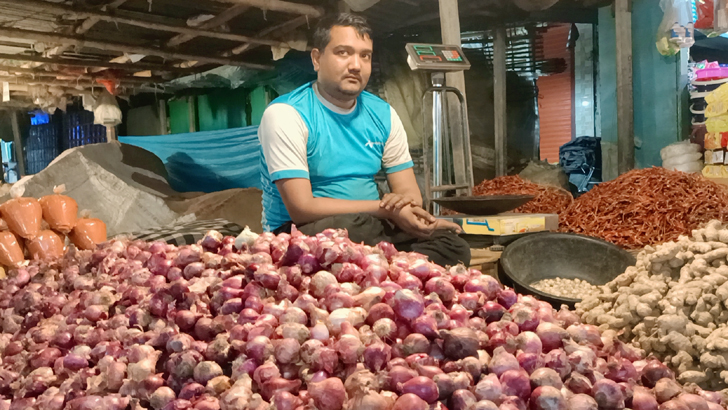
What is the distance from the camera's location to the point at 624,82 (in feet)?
15.9

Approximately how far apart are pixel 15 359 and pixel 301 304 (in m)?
0.60

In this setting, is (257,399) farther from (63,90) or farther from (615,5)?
(63,90)

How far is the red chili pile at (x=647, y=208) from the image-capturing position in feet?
10.1

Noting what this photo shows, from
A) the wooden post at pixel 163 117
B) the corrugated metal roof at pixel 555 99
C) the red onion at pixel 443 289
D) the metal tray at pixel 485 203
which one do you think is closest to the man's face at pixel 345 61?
the metal tray at pixel 485 203

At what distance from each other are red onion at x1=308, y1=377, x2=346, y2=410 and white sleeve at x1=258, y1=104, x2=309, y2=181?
4.67 feet

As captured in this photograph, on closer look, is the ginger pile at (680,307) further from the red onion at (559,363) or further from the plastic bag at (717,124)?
the plastic bag at (717,124)

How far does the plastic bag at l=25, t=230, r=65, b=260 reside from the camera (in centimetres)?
189

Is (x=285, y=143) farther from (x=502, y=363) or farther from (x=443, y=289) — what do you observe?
(x=502, y=363)

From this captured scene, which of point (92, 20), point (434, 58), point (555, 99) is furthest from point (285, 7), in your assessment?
point (555, 99)

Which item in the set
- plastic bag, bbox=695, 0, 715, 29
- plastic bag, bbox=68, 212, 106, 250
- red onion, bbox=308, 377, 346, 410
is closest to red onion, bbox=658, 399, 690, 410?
red onion, bbox=308, 377, 346, 410

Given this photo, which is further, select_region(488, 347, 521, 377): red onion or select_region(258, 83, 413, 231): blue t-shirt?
select_region(258, 83, 413, 231): blue t-shirt

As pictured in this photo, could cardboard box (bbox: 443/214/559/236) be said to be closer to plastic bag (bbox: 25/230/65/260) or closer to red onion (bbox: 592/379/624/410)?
plastic bag (bbox: 25/230/65/260)

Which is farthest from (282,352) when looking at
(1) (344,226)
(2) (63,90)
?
(2) (63,90)

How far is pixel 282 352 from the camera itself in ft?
2.45
